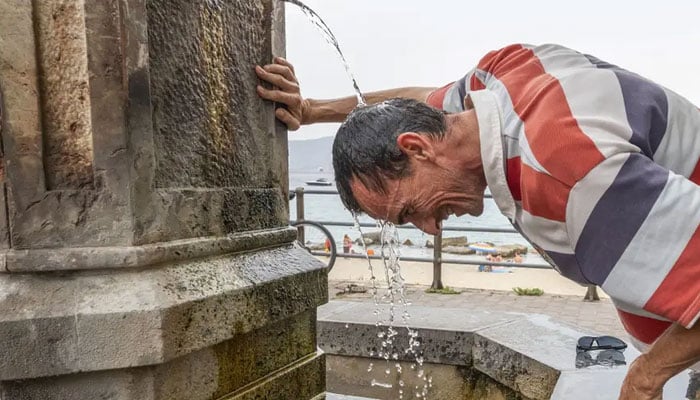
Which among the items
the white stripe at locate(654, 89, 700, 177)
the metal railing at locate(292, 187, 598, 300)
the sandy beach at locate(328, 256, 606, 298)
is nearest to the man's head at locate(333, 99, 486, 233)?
the white stripe at locate(654, 89, 700, 177)

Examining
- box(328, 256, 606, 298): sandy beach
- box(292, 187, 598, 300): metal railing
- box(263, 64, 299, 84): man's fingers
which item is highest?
box(263, 64, 299, 84): man's fingers

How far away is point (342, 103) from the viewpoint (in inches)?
84.0

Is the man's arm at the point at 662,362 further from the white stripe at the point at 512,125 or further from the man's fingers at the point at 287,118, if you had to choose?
the man's fingers at the point at 287,118

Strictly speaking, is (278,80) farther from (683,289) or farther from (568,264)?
(683,289)

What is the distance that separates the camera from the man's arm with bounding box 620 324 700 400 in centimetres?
Answer: 119

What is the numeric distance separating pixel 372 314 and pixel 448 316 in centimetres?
45

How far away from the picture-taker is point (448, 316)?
304 cm

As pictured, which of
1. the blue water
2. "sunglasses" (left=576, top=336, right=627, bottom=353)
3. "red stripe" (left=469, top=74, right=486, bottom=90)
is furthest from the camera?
the blue water

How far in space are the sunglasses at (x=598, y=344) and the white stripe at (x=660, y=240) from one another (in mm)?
1449

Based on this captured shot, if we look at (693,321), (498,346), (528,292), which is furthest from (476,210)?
(528,292)


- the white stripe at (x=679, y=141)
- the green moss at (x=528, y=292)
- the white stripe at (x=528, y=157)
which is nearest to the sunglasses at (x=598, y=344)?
the white stripe at (x=679, y=141)

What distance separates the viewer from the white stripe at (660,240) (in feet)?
3.42

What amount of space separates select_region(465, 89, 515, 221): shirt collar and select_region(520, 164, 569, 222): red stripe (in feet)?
0.30

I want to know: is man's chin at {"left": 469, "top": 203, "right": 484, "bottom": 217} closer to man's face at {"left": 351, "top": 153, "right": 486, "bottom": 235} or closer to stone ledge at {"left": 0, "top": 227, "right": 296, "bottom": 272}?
man's face at {"left": 351, "top": 153, "right": 486, "bottom": 235}
